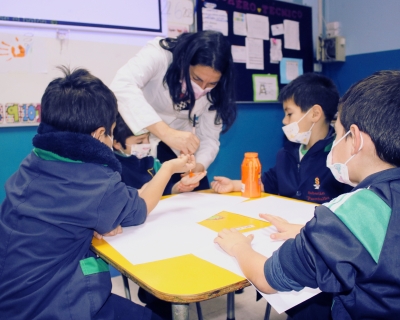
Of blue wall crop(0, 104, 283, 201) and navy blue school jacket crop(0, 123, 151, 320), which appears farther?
blue wall crop(0, 104, 283, 201)

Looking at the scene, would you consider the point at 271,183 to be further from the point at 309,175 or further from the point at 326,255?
the point at 326,255

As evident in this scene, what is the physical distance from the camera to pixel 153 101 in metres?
1.84

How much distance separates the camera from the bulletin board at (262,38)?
2826 mm

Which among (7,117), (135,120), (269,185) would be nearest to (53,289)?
(135,120)

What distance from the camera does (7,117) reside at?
1.97 meters

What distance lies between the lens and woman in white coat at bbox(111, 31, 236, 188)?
1562mm

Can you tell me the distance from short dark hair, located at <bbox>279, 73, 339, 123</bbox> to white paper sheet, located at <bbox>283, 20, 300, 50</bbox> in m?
1.54

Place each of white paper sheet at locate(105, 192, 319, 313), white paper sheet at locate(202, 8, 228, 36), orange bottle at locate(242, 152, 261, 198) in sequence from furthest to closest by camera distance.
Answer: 1. white paper sheet at locate(202, 8, 228, 36)
2. orange bottle at locate(242, 152, 261, 198)
3. white paper sheet at locate(105, 192, 319, 313)

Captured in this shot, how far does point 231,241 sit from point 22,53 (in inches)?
63.2

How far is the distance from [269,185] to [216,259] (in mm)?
976

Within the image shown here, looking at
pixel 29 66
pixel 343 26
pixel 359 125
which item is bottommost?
pixel 359 125

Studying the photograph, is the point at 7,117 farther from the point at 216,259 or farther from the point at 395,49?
the point at 395,49

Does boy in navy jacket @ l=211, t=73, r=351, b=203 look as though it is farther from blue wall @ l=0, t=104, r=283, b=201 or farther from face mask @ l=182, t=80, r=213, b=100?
blue wall @ l=0, t=104, r=283, b=201

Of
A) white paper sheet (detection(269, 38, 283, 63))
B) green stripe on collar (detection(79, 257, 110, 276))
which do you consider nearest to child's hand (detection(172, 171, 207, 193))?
green stripe on collar (detection(79, 257, 110, 276))
